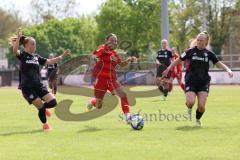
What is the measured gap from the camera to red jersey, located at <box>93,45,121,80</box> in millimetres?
13609

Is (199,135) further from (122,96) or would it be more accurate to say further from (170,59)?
(170,59)

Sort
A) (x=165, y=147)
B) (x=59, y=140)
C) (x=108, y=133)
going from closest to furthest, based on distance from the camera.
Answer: (x=165, y=147), (x=59, y=140), (x=108, y=133)

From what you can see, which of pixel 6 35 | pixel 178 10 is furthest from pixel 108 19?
pixel 6 35

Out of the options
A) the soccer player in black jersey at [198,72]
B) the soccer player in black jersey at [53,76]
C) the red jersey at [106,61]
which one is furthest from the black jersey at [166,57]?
the soccer player in black jersey at [198,72]

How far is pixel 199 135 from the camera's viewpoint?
36.4 ft

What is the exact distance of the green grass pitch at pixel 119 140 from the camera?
8828 millimetres

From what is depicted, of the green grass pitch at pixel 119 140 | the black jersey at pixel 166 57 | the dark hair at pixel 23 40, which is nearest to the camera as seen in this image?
the green grass pitch at pixel 119 140

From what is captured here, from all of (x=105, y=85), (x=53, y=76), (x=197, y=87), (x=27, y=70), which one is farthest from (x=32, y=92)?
(x=53, y=76)

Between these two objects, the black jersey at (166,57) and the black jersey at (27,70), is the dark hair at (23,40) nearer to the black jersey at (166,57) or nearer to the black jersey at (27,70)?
the black jersey at (27,70)

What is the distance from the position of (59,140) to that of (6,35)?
8589 centimetres

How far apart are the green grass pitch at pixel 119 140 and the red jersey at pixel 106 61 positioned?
1.20 m

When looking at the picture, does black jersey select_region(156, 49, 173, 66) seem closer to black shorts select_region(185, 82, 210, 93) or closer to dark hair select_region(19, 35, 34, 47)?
black shorts select_region(185, 82, 210, 93)

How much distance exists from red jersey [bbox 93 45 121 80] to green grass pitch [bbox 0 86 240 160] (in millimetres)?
1202

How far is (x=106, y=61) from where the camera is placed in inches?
540
